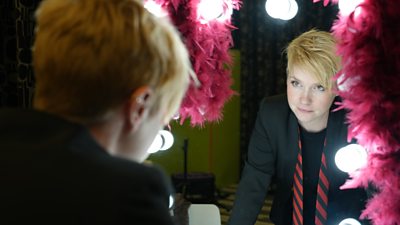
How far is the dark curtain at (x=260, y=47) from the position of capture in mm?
2721

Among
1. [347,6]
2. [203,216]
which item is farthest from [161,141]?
[347,6]

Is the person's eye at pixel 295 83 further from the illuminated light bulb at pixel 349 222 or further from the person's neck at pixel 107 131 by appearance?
the person's neck at pixel 107 131

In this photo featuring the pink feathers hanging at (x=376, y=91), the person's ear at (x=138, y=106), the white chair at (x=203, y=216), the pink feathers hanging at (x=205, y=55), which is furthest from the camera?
the white chair at (x=203, y=216)

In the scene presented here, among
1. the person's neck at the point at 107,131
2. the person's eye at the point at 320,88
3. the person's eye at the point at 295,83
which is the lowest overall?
the person's neck at the point at 107,131

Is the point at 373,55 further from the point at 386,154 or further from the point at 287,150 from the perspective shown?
the point at 287,150

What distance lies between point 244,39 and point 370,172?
2.03 metres

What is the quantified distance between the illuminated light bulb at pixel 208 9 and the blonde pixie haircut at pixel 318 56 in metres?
0.24

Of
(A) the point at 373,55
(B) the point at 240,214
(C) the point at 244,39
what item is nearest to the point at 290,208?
(B) the point at 240,214

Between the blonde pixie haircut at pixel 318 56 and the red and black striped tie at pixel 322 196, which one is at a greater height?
the blonde pixie haircut at pixel 318 56

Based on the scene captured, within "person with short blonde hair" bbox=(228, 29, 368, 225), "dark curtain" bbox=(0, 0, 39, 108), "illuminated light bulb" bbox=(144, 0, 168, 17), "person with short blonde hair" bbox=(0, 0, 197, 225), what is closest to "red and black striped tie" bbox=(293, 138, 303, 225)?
"person with short blonde hair" bbox=(228, 29, 368, 225)

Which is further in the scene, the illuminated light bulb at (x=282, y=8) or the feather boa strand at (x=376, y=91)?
the illuminated light bulb at (x=282, y=8)

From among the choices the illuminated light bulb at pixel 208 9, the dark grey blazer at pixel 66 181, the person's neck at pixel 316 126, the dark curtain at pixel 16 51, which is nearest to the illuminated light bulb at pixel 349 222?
the person's neck at pixel 316 126

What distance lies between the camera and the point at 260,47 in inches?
116

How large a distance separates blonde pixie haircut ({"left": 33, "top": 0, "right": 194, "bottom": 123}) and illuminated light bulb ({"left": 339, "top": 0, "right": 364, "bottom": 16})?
22.8 inches
